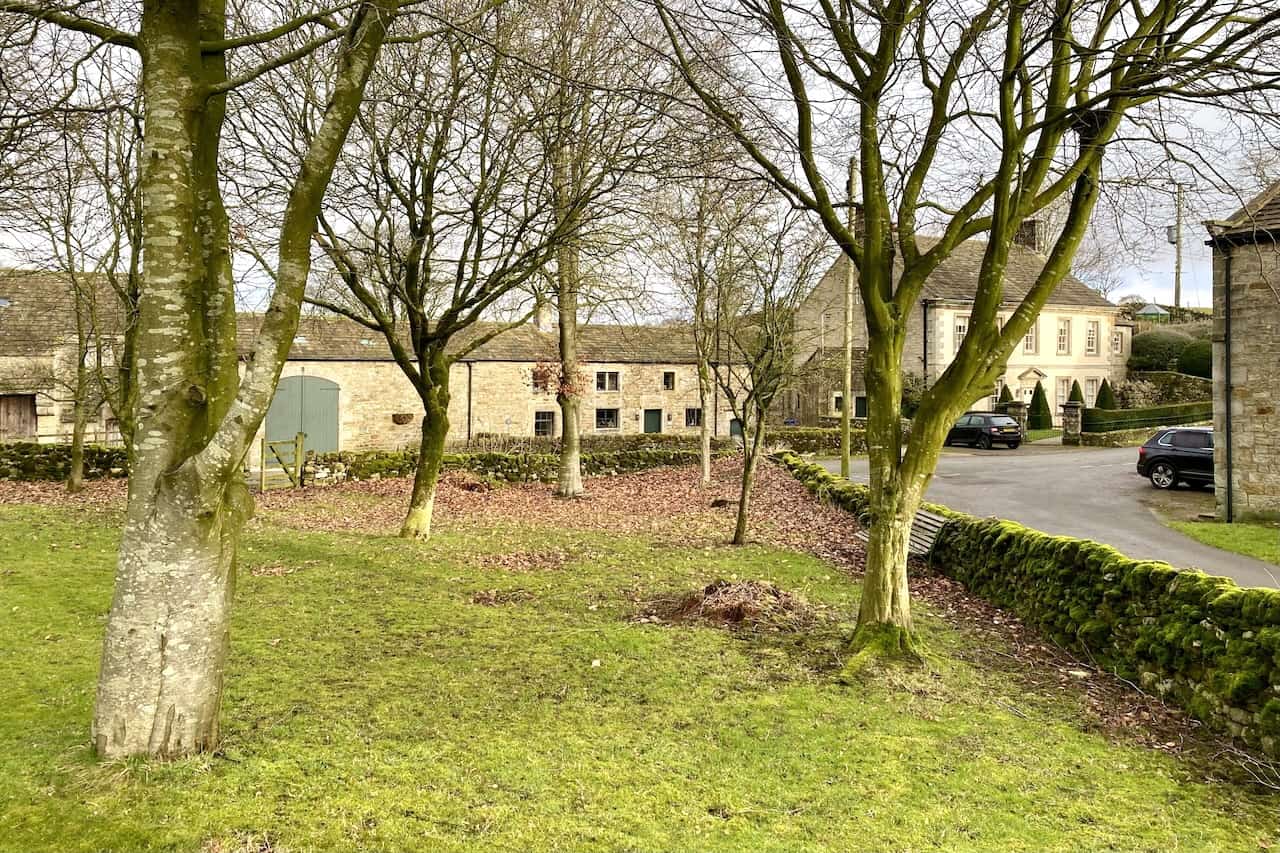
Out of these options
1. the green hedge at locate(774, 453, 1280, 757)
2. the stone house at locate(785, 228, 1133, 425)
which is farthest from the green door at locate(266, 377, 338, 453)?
the green hedge at locate(774, 453, 1280, 757)

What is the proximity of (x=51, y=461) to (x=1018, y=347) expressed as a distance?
43627 mm

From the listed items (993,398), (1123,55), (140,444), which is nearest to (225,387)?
(140,444)

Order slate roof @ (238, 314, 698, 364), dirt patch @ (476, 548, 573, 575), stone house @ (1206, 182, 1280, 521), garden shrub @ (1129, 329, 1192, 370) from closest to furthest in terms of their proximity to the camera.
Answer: dirt patch @ (476, 548, 573, 575), stone house @ (1206, 182, 1280, 521), slate roof @ (238, 314, 698, 364), garden shrub @ (1129, 329, 1192, 370)

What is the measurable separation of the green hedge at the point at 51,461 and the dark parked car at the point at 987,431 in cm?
2984

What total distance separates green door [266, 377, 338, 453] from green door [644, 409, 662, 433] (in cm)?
1432

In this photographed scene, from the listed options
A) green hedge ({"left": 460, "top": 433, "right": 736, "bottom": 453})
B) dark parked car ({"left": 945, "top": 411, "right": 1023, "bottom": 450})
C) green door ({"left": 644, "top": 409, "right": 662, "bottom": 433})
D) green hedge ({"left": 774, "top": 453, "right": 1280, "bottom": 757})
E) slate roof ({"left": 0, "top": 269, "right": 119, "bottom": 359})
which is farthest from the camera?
green door ({"left": 644, "top": 409, "right": 662, "bottom": 433})

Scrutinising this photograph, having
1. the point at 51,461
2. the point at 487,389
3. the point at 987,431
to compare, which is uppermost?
the point at 487,389

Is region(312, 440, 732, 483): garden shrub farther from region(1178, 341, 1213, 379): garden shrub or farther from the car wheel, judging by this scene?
region(1178, 341, 1213, 379): garden shrub

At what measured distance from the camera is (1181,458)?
19.9 m

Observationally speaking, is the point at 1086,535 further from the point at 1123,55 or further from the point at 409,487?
the point at 409,487

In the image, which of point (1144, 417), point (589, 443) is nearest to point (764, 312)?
point (589, 443)

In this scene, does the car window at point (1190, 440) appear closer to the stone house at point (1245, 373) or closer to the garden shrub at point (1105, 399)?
the stone house at point (1245, 373)

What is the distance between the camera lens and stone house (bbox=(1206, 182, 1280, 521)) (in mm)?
15344

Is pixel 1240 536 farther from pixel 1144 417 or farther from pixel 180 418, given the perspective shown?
pixel 1144 417
